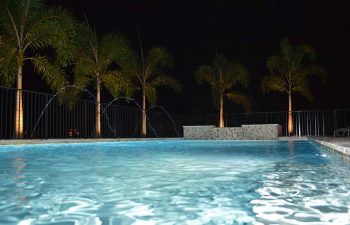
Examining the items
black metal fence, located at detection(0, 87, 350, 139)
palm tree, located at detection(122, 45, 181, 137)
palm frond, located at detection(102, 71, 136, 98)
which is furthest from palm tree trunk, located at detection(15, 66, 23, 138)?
palm tree, located at detection(122, 45, 181, 137)

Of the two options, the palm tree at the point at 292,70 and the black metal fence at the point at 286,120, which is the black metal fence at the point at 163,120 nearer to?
the black metal fence at the point at 286,120

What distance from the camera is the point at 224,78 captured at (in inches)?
896

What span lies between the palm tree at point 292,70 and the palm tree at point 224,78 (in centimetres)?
140

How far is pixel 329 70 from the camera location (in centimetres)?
2534

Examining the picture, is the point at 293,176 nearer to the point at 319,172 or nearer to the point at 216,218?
the point at 319,172

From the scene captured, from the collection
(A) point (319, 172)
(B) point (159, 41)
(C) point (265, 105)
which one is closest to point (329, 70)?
(C) point (265, 105)

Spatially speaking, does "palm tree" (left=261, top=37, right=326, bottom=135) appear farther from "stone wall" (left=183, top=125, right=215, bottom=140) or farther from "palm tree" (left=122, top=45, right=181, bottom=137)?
"palm tree" (left=122, top=45, right=181, bottom=137)

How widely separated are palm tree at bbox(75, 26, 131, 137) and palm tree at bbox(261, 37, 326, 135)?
8.29 meters

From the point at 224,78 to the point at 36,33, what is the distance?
11576 mm

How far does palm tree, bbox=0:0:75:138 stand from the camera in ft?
45.5

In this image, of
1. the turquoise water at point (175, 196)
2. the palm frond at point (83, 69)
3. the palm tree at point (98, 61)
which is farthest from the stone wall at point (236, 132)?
the turquoise water at point (175, 196)

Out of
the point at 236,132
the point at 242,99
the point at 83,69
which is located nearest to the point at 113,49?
the point at 83,69

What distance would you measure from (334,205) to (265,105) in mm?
24322

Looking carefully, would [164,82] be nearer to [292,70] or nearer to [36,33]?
[292,70]
